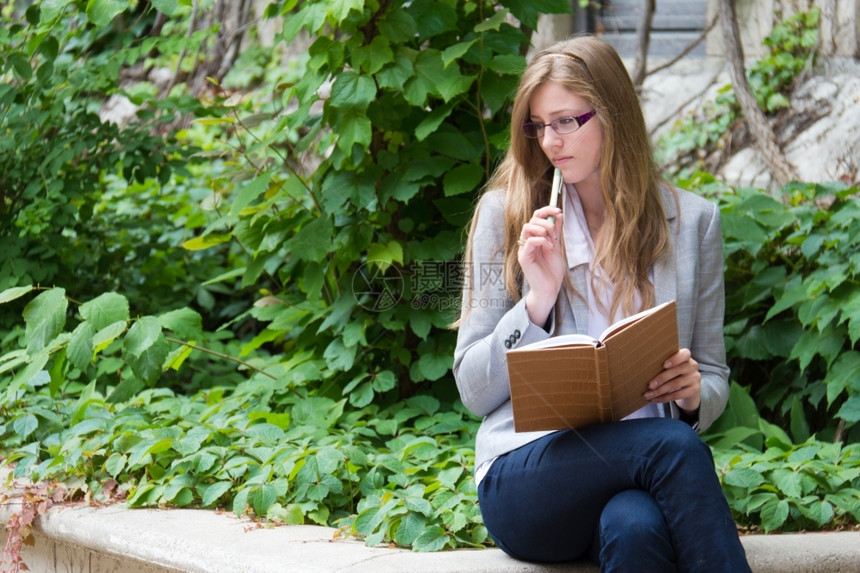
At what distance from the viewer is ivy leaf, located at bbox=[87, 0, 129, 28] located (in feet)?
8.56

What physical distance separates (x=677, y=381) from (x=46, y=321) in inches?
73.2

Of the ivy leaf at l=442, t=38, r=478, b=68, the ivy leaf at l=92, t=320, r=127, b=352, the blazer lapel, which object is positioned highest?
the ivy leaf at l=442, t=38, r=478, b=68

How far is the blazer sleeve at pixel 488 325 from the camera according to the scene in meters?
2.01

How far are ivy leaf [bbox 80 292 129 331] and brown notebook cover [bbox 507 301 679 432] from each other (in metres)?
1.44

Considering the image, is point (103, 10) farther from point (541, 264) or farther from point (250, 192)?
point (541, 264)

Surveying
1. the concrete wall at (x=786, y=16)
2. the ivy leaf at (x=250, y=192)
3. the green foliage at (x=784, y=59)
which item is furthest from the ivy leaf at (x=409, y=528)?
the concrete wall at (x=786, y=16)

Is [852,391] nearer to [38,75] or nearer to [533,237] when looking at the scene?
[533,237]

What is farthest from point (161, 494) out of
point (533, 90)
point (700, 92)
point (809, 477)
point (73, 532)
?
point (700, 92)

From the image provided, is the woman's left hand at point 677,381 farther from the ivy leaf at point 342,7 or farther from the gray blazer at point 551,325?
the ivy leaf at point 342,7

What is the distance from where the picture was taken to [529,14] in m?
2.96

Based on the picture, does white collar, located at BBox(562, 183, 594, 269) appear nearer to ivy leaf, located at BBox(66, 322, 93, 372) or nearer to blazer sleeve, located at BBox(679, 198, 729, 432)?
blazer sleeve, located at BBox(679, 198, 729, 432)

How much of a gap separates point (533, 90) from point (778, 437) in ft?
4.52

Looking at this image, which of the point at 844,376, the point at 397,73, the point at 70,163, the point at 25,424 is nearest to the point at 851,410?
the point at 844,376

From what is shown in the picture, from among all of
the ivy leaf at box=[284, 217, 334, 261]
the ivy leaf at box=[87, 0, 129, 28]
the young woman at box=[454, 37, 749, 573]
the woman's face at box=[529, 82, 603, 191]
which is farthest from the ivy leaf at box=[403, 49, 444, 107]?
the ivy leaf at box=[87, 0, 129, 28]
